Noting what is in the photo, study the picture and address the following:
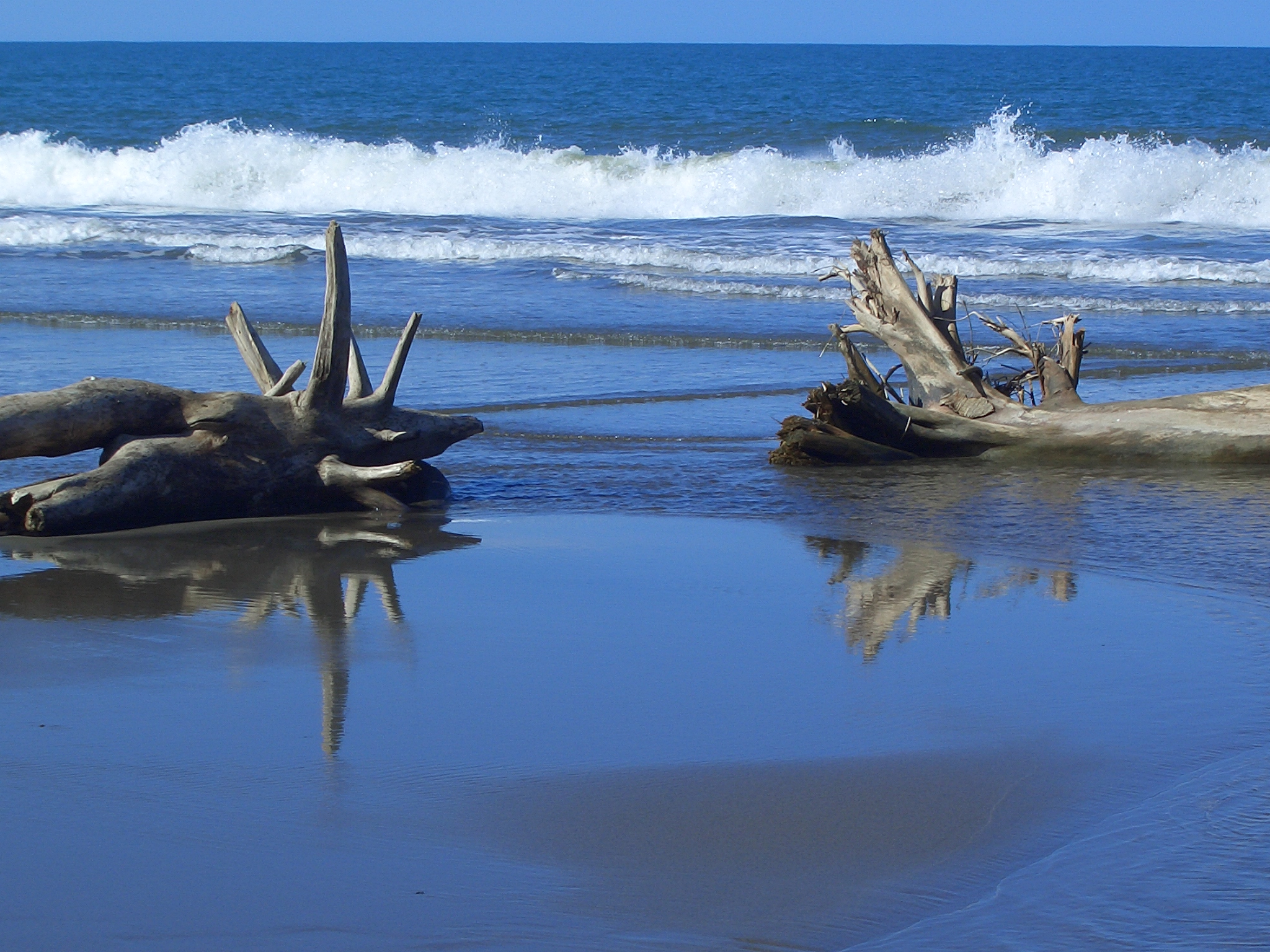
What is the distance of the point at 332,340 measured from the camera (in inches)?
250

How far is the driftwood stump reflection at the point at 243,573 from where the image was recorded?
4.80m

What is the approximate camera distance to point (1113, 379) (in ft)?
32.3

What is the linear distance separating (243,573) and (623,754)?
233 cm

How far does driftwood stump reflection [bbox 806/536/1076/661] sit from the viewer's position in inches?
185

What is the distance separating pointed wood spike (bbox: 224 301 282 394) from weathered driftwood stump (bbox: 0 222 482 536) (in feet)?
0.04

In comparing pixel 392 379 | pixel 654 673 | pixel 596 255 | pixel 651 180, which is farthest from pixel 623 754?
pixel 651 180

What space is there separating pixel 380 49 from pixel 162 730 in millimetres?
110759

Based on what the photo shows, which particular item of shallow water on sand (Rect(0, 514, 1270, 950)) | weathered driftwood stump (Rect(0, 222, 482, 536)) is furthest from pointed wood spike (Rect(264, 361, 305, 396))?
shallow water on sand (Rect(0, 514, 1270, 950))

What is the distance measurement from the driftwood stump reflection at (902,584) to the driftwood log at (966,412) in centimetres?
159

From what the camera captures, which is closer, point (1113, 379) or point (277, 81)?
point (1113, 379)

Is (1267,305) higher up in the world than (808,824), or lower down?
higher up

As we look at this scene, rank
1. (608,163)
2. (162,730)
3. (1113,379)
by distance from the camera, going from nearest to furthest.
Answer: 1. (162,730)
2. (1113,379)
3. (608,163)

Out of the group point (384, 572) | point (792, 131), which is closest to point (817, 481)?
point (384, 572)

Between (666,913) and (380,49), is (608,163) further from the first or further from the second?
(380,49)
